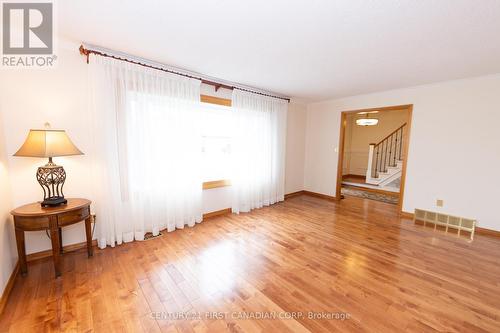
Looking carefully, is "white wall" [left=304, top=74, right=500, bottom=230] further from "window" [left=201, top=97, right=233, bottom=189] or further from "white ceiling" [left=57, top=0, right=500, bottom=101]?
"window" [left=201, top=97, right=233, bottom=189]

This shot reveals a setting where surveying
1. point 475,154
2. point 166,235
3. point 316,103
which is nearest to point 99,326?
point 166,235

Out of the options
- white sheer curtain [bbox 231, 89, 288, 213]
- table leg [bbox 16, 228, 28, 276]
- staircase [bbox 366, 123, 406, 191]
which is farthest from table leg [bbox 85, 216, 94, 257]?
staircase [bbox 366, 123, 406, 191]

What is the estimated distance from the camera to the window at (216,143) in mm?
3686

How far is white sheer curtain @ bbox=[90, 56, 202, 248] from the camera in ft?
8.23

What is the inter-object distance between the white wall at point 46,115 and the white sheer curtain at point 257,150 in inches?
87.4

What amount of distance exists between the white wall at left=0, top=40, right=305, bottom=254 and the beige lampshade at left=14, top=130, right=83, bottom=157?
13.2 inches

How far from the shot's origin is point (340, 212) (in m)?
4.23

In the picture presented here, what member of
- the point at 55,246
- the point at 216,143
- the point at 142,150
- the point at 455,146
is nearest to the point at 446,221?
the point at 455,146

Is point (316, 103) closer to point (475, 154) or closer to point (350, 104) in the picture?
point (350, 104)

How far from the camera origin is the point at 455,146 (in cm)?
347

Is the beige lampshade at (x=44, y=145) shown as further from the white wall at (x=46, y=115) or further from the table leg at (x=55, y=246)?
the table leg at (x=55, y=246)

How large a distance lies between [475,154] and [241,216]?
13.1ft

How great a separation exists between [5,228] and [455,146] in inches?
237

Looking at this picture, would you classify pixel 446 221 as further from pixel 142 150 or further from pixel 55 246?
pixel 55 246
